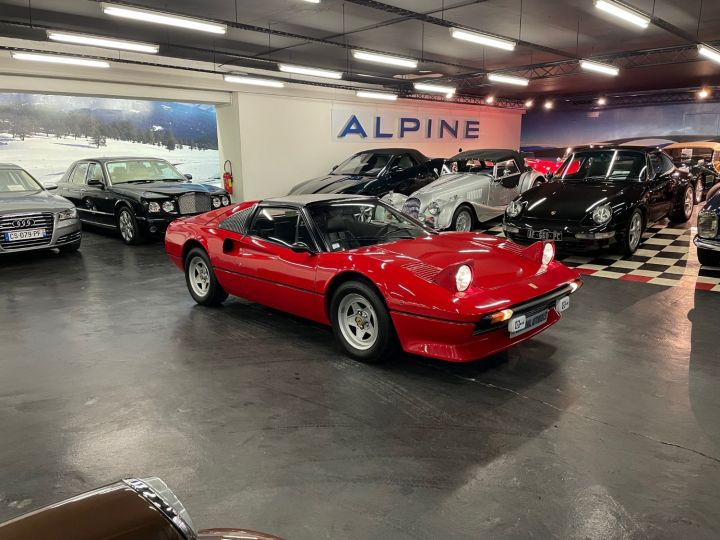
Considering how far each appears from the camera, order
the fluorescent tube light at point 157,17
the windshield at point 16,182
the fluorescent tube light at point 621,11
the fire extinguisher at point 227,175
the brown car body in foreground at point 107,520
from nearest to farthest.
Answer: the brown car body in foreground at point 107,520
the fluorescent tube light at point 157,17
the fluorescent tube light at point 621,11
the windshield at point 16,182
the fire extinguisher at point 227,175

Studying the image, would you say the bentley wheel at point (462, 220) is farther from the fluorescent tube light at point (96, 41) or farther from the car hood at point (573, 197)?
the fluorescent tube light at point (96, 41)

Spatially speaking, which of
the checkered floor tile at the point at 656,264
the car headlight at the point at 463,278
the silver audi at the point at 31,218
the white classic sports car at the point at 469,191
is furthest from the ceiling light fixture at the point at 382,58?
the car headlight at the point at 463,278

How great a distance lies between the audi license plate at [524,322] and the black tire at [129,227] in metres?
6.79

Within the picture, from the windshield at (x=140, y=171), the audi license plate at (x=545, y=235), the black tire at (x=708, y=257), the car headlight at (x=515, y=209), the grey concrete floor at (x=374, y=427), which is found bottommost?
the grey concrete floor at (x=374, y=427)

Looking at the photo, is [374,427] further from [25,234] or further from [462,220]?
[25,234]

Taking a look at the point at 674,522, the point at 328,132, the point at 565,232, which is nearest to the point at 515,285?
the point at 674,522

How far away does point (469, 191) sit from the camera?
27.5 feet

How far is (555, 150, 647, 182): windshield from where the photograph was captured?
7.23 metres

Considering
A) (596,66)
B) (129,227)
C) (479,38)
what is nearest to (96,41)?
(129,227)

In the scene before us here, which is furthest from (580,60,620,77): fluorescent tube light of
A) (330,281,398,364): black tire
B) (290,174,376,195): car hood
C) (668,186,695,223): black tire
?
(330,281,398,364): black tire

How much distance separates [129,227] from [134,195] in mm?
578

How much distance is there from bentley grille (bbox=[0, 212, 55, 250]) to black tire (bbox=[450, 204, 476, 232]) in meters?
5.89

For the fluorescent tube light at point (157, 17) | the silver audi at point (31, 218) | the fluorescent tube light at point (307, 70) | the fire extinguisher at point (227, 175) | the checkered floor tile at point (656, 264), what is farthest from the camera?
the fire extinguisher at point (227, 175)

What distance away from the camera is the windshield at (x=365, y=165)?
10391 mm
